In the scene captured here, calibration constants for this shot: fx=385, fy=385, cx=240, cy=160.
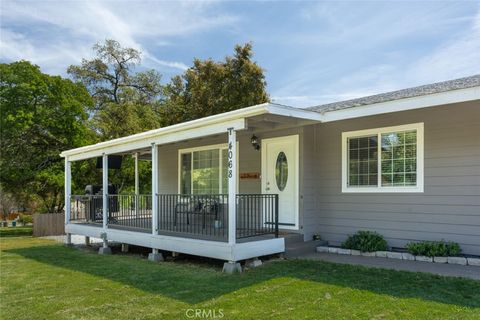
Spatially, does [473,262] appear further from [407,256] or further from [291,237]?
[291,237]

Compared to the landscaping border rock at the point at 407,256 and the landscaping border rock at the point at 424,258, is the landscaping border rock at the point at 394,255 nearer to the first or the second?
the landscaping border rock at the point at 407,256

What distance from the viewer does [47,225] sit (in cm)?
1438

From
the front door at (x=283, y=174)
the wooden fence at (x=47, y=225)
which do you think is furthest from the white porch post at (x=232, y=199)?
the wooden fence at (x=47, y=225)

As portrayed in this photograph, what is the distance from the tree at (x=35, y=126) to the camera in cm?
1548

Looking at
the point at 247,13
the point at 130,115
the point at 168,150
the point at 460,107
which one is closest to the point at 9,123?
the point at 130,115

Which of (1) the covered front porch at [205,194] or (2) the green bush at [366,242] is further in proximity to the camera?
(2) the green bush at [366,242]

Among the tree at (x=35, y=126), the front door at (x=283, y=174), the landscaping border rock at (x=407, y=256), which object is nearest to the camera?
the landscaping border rock at (x=407, y=256)

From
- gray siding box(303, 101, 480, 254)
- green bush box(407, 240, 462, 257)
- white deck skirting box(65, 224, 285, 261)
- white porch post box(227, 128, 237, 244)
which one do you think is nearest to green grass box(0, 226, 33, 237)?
white deck skirting box(65, 224, 285, 261)

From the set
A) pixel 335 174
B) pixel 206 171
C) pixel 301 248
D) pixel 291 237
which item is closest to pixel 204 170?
pixel 206 171

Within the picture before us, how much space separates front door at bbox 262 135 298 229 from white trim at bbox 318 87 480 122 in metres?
1.42

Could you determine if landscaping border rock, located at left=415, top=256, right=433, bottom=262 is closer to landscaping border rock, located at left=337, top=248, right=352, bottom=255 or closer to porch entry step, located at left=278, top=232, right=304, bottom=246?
landscaping border rock, located at left=337, top=248, right=352, bottom=255

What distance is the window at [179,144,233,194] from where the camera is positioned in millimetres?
9695

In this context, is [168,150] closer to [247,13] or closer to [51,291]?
[247,13]

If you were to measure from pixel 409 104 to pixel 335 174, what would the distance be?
7.39 feet
